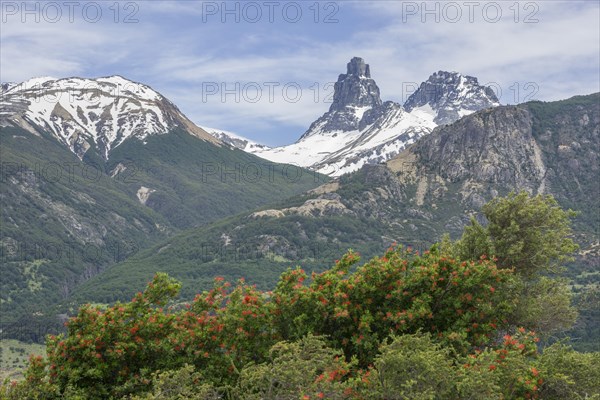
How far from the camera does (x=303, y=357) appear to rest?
29.6m

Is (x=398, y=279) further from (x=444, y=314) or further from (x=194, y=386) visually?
(x=194, y=386)

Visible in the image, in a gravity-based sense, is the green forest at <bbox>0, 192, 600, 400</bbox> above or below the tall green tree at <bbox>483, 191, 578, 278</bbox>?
below

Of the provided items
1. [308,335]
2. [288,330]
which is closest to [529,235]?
[288,330]

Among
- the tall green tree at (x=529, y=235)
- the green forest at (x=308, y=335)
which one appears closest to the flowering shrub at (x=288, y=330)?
the green forest at (x=308, y=335)

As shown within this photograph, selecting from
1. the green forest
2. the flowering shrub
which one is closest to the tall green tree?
the green forest

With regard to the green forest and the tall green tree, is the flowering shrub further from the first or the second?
the tall green tree

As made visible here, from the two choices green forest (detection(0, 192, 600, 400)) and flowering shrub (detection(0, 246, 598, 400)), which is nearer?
green forest (detection(0, 192, 600, 400))

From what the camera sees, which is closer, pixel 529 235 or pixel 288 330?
pixel 288 330

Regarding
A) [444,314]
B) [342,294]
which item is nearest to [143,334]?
[342,294]

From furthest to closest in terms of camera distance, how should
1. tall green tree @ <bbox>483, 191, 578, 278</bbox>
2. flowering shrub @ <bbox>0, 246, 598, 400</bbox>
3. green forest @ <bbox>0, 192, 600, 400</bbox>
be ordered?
tall green tree @ <bbox>483, 191, 578, 278</bbox>, flowering shrub @ <bbox>0, 246, 598, 400</bbox>, green forest @ <bbox>0, 192, 600, 400</bbox>

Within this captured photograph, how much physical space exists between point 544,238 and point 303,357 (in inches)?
976

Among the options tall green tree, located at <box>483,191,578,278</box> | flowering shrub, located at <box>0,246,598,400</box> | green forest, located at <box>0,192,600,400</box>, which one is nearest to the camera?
green forest, located at <box>0,192,600,400</box>

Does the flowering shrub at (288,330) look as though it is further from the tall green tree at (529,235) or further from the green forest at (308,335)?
the tall green tree at (529,235)

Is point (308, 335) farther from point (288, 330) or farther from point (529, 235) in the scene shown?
point (529, 235)
